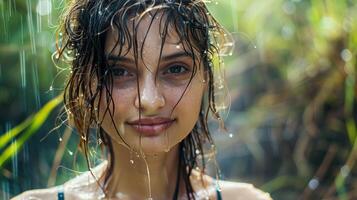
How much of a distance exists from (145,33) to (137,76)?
4.4 inches

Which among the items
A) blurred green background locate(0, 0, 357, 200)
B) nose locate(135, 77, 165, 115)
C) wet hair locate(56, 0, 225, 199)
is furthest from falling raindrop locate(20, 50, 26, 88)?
nose locate(135, 77, 165, 115)

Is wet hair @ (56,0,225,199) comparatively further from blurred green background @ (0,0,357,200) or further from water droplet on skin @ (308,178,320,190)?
water droplet on skin @ (308,178,320,190)

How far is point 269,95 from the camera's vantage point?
12.0 ft

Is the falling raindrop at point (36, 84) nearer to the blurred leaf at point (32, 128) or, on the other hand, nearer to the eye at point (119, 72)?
the blurred leaf at point (32, 128)

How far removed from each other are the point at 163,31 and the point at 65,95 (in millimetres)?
404

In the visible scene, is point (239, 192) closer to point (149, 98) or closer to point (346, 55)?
point (149, 98)

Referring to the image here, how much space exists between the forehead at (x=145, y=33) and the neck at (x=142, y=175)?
0.36m

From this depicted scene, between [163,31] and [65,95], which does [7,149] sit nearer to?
[65,95]

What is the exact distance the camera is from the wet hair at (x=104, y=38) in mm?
1995

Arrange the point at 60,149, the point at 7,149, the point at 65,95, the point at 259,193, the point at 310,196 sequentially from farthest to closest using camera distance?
1. the point at 310,196
2. the point at 60,149
3. the point at 7,149
4. the point at 259,193
5. the point at 65,95

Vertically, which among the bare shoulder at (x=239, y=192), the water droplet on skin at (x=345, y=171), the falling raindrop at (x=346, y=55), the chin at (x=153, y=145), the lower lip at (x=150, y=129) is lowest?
the water droplet on skin at (x=345, y=171)

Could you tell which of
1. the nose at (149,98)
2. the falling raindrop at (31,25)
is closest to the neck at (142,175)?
the nose at (149,98)

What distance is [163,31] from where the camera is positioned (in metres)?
1.98

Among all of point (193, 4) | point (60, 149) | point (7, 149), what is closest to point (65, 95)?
point (193, 4)
